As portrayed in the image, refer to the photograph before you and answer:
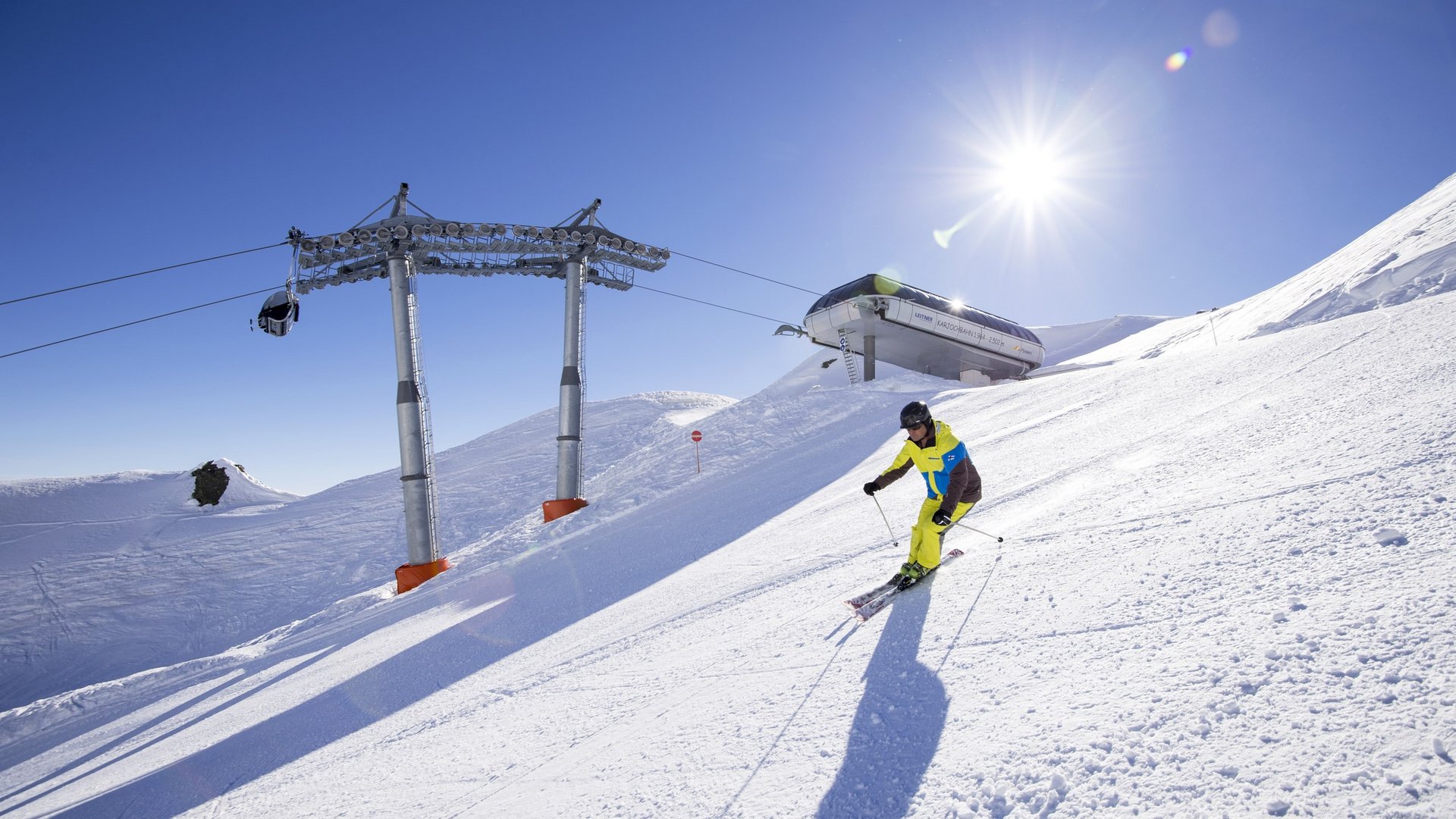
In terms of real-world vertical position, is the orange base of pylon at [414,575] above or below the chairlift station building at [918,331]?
below

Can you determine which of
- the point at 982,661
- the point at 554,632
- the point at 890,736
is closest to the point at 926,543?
the point at 982,661

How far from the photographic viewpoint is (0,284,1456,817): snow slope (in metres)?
2.16

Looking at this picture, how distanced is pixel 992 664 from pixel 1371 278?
1515 centimetres

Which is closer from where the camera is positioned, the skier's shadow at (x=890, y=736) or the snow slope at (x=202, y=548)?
the skier's shadow at (x=890, y=736)

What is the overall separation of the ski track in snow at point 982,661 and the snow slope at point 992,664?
0.06 feet

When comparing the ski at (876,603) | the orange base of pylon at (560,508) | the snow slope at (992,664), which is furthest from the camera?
the orange base of pylon at (560,508)

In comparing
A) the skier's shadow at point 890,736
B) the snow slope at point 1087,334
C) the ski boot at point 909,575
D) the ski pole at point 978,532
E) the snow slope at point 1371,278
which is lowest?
the skier's shadow at point 890,736

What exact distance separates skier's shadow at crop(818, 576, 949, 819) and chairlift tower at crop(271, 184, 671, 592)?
1342cm

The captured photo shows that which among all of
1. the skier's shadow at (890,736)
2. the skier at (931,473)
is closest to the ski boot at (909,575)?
the skier at (931,473)

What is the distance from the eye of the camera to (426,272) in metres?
17.6

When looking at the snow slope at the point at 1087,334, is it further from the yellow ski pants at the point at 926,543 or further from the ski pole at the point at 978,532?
the yellow ski pants at the point at 926,543

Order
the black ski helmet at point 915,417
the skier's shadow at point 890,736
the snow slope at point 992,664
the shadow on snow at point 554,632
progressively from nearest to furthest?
1. the snow slope at point 992,664
2. the skier's shadow at point 890,736
3. the shadow on snow at point 554,632
4. the black ski helmet at point 915,417

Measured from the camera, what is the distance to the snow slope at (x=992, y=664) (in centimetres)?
216

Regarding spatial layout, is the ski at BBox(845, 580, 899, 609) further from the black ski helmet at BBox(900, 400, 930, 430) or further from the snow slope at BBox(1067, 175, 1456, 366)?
the snow slope at BBox(1067, 175, 1456, 366)
